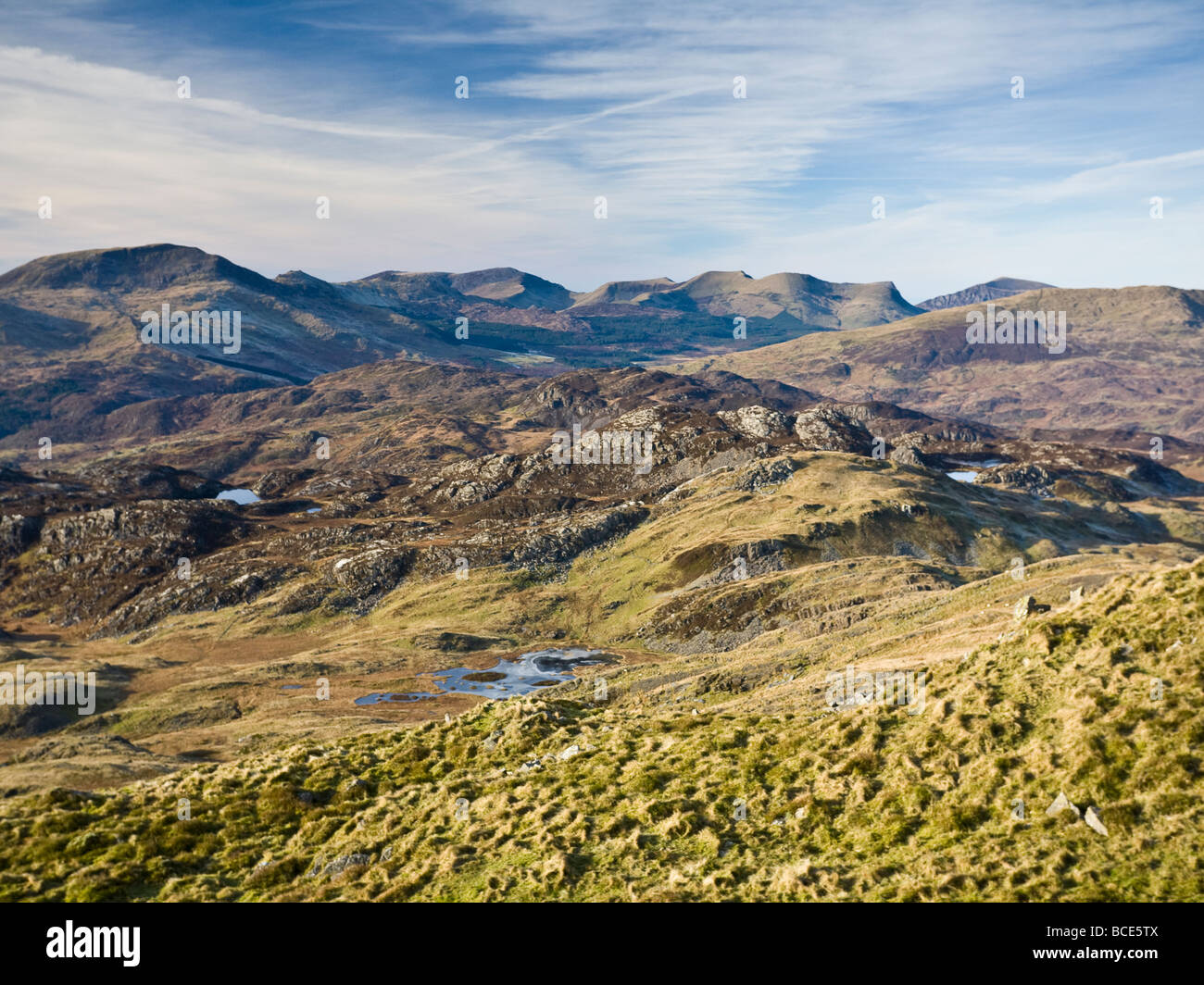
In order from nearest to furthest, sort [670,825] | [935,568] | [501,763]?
[670,825] → [501,763] → [935,568]

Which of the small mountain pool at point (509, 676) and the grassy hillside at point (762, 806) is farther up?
the grassy hillside at point (762, 806)

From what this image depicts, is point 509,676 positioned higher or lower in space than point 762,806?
lower

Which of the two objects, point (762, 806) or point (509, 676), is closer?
point (762, 806)

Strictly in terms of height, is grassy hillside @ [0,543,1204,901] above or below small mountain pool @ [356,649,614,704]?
above

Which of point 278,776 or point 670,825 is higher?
point 670,825

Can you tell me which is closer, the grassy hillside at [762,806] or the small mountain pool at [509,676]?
the grassy hillside at [762,806]

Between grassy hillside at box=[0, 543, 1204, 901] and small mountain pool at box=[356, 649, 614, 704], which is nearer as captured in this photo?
grassy hillside at box=[0, 543, 1204, 901]

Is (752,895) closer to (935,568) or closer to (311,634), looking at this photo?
(935,568)
